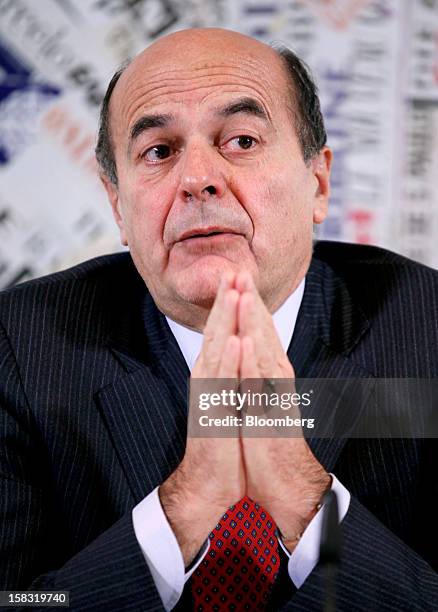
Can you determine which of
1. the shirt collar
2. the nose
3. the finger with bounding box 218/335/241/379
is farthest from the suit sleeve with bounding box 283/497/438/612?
the nose

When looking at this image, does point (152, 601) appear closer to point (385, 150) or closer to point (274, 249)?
point (274, 249)

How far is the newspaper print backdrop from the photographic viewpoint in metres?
1.93

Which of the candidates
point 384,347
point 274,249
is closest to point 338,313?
point 384,347

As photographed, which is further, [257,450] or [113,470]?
[113,470]

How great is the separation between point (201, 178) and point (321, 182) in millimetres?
336

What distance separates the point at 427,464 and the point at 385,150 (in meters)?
1.09

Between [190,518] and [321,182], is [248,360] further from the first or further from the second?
[321,182]

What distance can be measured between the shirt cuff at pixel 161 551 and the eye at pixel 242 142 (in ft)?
1.78

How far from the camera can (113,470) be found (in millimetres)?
1091

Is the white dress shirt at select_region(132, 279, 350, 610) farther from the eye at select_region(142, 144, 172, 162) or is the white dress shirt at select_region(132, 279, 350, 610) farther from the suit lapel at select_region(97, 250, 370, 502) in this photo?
the eye at select_region(142, 144, 172, 162)

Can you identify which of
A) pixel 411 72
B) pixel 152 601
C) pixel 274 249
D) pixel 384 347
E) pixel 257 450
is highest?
pixel 411 72

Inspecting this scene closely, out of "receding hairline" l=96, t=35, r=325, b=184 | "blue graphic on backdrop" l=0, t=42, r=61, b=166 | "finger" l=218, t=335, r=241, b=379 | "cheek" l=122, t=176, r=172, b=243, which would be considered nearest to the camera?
"finger" l=218, t=335, r=241, b=379

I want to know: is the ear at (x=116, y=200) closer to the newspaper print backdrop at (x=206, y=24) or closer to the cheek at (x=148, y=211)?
the cheek at (x=148, y=211)

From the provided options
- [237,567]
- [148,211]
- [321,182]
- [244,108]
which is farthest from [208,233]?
[237,567]
